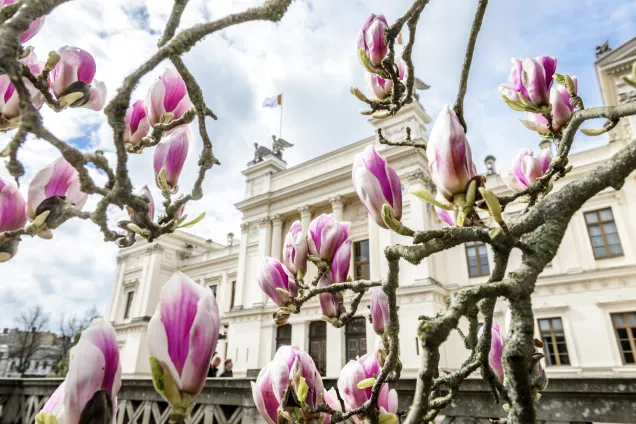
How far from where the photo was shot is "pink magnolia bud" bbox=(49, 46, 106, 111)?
1.20 m

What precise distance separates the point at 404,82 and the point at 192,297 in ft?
4.58

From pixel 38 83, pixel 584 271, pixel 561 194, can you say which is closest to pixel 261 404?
pixel 561 194

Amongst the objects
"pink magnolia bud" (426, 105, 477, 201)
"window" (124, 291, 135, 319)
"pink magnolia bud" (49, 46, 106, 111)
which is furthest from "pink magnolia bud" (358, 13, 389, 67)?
"window" (124, 291, 135, 319)

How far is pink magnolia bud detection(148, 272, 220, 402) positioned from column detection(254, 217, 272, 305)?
20.3 metres

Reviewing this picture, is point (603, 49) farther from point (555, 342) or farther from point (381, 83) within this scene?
point (381, 83)

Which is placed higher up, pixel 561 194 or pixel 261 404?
pixel 561 194

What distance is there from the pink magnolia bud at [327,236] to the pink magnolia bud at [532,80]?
755 mm

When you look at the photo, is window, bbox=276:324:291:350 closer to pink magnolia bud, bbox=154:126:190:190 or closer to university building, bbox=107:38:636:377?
university building, bbox=107:38:636:377

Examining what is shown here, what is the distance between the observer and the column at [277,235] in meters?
20.9

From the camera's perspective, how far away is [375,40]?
5.04 feet

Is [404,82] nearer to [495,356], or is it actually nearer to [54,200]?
[495,356]

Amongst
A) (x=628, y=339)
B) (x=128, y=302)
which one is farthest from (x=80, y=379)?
(x=128, y=302)

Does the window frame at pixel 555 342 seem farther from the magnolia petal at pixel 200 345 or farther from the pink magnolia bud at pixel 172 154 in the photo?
the magnolia petal at pixel 200 345

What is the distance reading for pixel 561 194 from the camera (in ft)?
2.03
